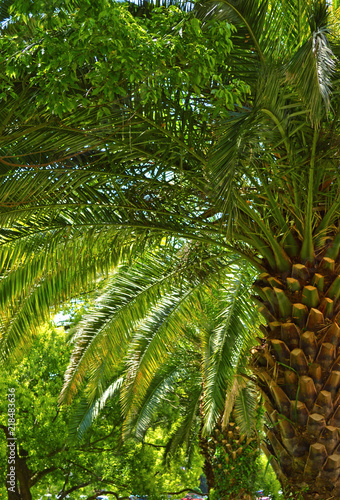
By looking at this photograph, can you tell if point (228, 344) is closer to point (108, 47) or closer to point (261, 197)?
point (261, 197)

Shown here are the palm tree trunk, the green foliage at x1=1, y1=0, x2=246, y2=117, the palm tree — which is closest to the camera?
the green foliage at x1=1, y1=0, x2=246, y2=117

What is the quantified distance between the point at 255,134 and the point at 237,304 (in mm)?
4978

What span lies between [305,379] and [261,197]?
1.92m

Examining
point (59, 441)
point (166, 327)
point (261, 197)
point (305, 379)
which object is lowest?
point (59, 441)

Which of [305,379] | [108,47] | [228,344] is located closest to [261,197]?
[305,379]

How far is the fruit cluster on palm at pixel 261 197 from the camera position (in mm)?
4793

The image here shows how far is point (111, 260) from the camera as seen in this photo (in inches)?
293

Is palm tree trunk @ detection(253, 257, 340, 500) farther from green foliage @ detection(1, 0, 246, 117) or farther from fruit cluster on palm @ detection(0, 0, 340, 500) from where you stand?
green foliage @ detection(1, 0, 246, 117)

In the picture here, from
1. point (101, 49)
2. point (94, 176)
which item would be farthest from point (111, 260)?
point (101, 49)

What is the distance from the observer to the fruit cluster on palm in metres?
4.79

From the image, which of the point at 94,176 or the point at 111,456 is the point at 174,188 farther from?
the point at 111,456

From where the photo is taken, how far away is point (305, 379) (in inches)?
217

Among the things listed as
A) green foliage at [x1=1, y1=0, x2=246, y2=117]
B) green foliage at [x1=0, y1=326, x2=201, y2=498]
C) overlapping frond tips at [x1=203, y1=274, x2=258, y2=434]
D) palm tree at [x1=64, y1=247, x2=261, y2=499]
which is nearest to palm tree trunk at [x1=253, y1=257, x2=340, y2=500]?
palm tree at [x1=64, y1=247, x2=261, y2=499]

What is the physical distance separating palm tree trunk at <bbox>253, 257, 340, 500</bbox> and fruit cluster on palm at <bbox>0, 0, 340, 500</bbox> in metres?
0.01
